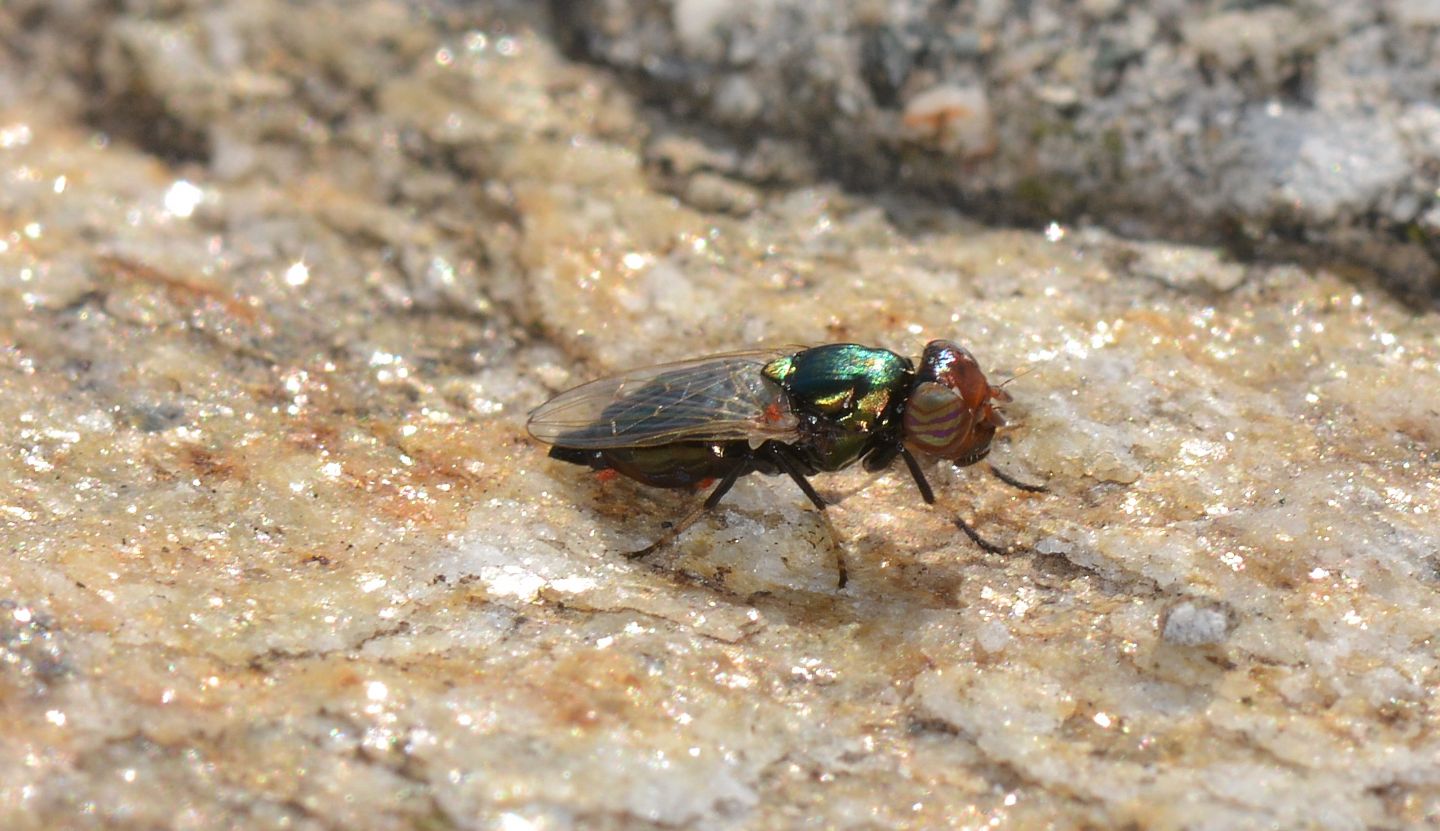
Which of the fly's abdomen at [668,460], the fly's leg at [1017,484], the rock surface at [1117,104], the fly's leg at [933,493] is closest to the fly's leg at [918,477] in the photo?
the fly's leg at [933,493]

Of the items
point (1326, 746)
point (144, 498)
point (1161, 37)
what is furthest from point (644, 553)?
point (1161, 37)

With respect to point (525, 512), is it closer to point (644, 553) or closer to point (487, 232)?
point (644, 553)

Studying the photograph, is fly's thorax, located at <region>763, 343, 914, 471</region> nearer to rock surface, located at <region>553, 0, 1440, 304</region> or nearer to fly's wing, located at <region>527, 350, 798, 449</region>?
fly's wing, located at <region>527, 350, 798, 449</region>

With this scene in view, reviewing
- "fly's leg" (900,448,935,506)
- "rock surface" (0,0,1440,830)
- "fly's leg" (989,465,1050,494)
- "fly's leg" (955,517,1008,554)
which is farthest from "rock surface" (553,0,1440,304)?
"fly's leg" (955,517,1008,554)

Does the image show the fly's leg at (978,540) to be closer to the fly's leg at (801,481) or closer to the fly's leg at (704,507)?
the fly's leg at (801,481)

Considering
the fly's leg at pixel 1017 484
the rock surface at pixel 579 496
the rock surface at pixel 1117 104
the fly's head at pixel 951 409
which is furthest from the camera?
the rock surface at pixel 1117 104

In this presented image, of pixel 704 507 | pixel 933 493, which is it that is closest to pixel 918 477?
pixel 933 493

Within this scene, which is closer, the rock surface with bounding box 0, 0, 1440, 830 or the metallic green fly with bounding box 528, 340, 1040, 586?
the rock surface with bounding box 0, 0, 1440, 830
